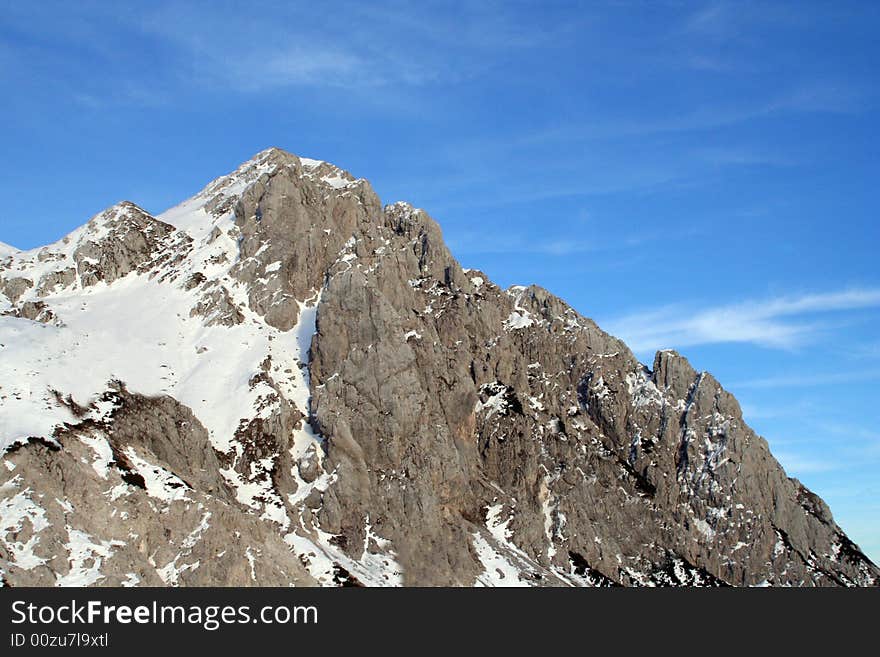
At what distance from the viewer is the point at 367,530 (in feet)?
548

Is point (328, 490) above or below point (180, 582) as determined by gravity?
above

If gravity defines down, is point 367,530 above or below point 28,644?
above

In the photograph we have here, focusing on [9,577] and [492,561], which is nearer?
[9,577]

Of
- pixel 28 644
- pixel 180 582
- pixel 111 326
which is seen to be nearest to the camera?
pixel 28 644

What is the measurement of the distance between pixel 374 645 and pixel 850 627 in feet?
187

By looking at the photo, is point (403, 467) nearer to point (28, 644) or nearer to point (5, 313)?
point (5, 313)

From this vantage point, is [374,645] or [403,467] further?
[403,467]

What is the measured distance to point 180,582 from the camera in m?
131

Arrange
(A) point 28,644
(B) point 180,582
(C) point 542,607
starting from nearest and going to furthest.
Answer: (A) point 28,644, (B) point 180,582, (C) point 542,607

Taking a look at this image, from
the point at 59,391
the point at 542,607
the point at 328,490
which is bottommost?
the point at 542,607

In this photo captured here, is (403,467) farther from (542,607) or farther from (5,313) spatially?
(5,313)

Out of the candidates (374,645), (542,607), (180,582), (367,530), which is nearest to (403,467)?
(367,530)

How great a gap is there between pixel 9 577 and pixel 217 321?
83823 millimetres

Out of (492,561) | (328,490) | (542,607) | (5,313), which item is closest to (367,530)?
(328,490)
